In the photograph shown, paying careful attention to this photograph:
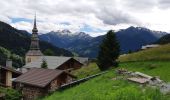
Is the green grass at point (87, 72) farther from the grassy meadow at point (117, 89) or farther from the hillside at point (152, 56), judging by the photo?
the grassy meadow at point (117, 89)

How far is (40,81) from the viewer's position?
57500mm

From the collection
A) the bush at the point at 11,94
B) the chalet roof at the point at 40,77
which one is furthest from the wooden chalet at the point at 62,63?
the bush at the point at 11,94

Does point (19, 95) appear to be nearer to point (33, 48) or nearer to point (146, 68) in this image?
point (146, 68)

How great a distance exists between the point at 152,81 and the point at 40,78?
27852mm

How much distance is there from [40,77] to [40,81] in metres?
1.69

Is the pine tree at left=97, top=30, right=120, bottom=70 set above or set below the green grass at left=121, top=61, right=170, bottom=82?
above

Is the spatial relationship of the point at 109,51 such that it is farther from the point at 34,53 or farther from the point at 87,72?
the point at 34,53

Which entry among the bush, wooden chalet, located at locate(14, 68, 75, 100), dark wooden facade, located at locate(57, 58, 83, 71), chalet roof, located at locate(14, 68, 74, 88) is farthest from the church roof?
the bush

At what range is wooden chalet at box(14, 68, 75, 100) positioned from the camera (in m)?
57.1

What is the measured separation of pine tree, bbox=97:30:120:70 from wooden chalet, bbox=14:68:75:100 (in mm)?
7462

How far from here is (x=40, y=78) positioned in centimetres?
5862

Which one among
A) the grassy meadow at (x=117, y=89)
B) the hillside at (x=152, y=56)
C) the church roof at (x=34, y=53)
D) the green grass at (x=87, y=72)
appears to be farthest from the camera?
the church roof at (x=34, y=53)

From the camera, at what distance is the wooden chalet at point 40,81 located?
57.1 meters

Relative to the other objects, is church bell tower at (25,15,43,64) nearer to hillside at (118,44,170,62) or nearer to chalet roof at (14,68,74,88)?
hillside at (118,44,170,62)
